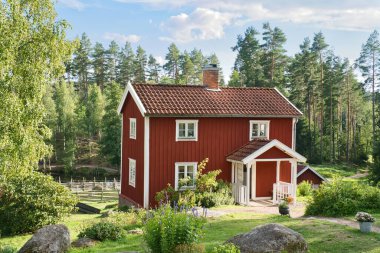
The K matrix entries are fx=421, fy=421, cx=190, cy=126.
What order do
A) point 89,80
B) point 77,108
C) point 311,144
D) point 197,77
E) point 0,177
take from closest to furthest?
Result: point 0,177
point 311,144
point 77,108
point 197,77
point 89,80

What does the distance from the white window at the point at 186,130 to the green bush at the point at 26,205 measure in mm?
7319

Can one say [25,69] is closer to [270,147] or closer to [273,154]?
[270,147]

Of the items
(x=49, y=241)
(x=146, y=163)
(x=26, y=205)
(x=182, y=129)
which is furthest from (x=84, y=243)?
(x=182, y=129)

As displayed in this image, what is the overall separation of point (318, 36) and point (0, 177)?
5754 cm

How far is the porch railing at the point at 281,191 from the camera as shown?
23.5 meters

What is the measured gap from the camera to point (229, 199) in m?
22.5

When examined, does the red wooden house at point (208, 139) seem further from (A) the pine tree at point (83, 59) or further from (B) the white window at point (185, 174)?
(A) the pine tree at point (83, 59)

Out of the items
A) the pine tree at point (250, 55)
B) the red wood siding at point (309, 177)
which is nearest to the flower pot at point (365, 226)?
the red wood siding at point (309, 177)

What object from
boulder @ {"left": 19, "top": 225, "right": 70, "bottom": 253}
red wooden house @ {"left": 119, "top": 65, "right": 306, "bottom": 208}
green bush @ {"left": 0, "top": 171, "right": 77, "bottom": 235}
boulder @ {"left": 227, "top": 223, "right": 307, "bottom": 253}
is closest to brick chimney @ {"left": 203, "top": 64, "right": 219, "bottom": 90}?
red wooden house @ {"left": 119, "top": 65, "right": 306, "bottom": 208}

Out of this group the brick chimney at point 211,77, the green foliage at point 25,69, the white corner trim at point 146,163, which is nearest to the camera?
the green foliage at point 25,69

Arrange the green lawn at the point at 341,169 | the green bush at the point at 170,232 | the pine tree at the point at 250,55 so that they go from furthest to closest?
the pine tree at the point at 250,55 → the green lawn at the point at 341,169 → the green bush at the point at 170,232

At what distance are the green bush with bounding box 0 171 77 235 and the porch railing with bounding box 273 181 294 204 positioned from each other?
38.2ft

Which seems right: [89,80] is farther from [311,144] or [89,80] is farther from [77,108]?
[311,144]

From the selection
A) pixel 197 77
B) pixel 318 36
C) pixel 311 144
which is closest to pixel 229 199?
pixel 311 144
